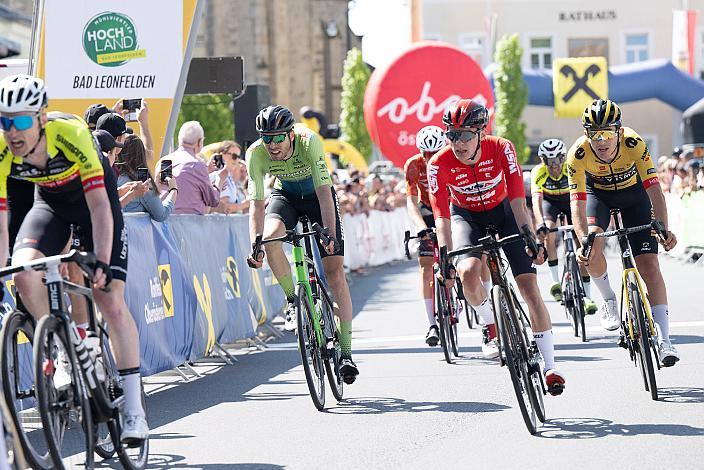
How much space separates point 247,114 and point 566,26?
44.8 meters

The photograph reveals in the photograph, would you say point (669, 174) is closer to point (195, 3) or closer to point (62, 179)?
point (195, 3)

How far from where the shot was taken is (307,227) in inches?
398

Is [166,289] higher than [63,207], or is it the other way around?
[63,207]

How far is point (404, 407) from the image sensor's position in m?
9.54

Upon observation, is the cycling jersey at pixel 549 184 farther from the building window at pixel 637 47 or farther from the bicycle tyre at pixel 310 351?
the building window at pixel 637 47

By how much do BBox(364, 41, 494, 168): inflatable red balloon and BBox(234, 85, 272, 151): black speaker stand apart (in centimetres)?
802

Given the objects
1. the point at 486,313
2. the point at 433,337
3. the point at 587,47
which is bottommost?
the point at 433,337

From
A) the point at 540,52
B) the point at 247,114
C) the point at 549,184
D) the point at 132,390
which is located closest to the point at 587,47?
the point at 540,52

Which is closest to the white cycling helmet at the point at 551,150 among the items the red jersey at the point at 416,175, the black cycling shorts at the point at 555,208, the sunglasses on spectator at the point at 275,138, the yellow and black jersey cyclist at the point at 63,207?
the black cycling shorts at the point at 555,208

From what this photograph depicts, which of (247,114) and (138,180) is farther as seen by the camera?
(247,114)

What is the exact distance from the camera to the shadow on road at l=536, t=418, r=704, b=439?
26.3ft

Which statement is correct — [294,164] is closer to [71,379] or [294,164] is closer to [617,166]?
[617,166]

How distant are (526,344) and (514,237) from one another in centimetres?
63

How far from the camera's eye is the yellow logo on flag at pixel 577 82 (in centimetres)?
4356
